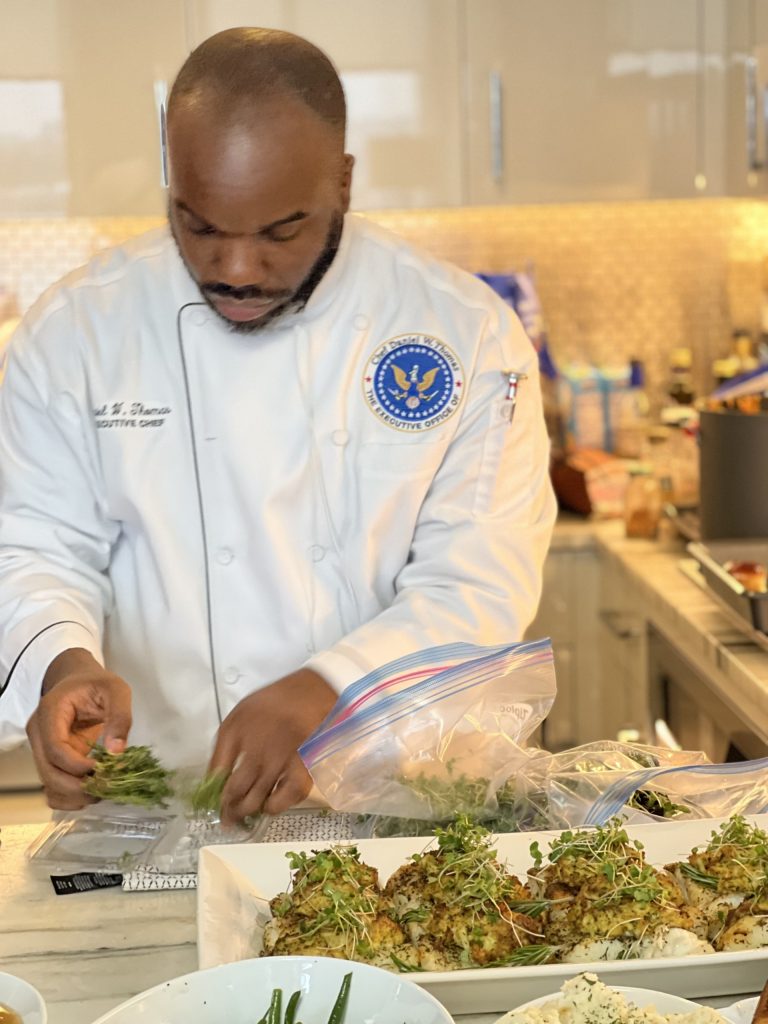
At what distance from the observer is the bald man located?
1606 millimetres

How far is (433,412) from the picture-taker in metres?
1.63

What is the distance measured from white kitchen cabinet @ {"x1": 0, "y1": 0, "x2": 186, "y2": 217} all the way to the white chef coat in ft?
4.69

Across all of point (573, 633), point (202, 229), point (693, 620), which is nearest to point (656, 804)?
point (202, 229)

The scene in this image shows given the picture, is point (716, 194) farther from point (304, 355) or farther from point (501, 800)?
point (501, 800)

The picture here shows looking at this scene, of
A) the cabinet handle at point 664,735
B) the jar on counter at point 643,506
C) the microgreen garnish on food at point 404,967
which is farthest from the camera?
the jar on counter at point 643,506

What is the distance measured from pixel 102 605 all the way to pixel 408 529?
1.26 ft

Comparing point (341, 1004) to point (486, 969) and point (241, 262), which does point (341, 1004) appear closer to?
point (486, 969)

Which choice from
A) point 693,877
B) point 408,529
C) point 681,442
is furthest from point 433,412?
point 681,442

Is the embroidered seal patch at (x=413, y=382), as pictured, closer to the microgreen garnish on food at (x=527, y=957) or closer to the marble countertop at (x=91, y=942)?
the marble countertop at (x=91, y=942)

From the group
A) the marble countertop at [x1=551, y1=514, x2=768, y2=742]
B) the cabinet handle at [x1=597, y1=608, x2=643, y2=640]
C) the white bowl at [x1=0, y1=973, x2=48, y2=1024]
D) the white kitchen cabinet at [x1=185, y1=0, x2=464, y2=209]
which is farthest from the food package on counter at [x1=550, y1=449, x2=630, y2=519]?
the white bowl at [x1=0, y1=973, x2=48, y2=1024]

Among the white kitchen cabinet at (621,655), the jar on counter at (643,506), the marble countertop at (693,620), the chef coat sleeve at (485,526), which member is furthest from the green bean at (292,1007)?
the jar on counter at (643,506)

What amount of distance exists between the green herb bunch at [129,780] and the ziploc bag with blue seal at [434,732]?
0.16m

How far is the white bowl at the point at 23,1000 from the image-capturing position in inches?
33.2

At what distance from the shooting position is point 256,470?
1.62m
